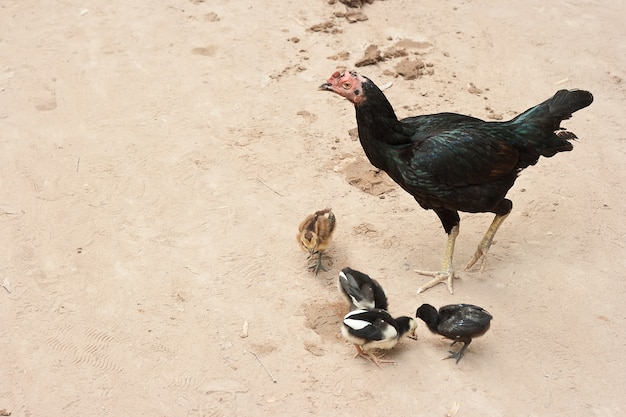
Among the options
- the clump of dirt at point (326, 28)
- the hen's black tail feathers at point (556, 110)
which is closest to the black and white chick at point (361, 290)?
the hen's black tail feathers at point (556, 110)

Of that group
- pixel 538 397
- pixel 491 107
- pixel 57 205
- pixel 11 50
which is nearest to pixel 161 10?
pixel 11 50

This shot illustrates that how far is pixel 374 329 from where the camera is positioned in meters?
5.38

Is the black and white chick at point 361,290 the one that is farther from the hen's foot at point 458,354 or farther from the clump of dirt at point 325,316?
the hen's foot at point 458,354

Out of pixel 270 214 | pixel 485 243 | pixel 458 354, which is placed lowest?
pixel 270 214

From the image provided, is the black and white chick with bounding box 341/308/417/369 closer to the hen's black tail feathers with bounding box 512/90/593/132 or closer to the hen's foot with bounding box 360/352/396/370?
the hen's foot with bounding box 360/352/396/370

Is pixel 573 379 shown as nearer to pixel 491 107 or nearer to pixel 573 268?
pixel 573 268

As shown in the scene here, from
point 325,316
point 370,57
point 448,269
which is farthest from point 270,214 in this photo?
point 370,57

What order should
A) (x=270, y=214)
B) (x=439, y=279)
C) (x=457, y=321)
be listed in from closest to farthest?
(x=457, y=321)
(x=439, y=279)
(x=270, y=214)

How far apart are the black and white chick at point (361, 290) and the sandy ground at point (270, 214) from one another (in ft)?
0.93

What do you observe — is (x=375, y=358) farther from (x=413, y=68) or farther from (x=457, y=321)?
(x=413, y=68)

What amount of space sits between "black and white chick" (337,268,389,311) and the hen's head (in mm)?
1466

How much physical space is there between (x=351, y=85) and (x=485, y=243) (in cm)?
192

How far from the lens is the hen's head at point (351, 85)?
5.86 metres

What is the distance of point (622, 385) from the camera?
17.7ft
